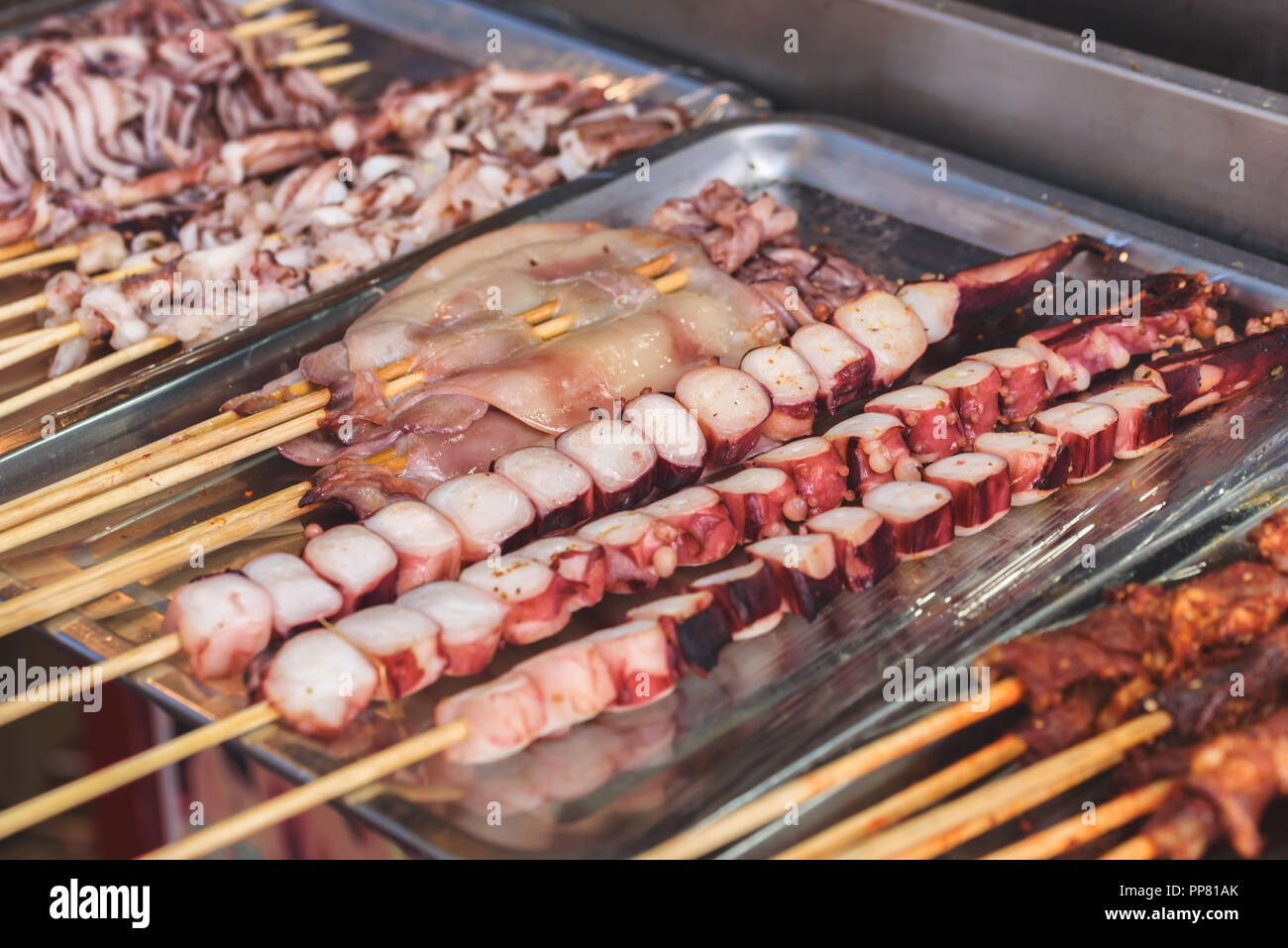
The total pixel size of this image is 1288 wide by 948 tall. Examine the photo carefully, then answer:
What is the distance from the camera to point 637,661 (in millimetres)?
2584

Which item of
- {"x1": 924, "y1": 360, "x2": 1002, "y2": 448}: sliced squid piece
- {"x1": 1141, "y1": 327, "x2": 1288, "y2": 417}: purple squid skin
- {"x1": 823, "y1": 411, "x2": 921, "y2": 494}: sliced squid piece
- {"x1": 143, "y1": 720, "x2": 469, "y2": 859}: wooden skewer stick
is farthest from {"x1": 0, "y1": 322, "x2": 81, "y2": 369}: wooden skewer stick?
{"x1": 1141, "y1": 327, "x2": 1288, "y2": 417}: purple squid skin

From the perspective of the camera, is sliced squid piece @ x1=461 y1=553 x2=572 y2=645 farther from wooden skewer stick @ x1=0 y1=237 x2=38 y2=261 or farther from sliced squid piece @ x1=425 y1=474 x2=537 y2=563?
wooden skewer stick @ x1=0 y1=237 x2=38 y2=261

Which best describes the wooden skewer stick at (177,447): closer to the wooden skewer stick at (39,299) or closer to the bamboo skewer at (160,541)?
the bamboo skewer at (160,541)

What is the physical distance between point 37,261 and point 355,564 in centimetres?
255

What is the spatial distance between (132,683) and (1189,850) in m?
2.29

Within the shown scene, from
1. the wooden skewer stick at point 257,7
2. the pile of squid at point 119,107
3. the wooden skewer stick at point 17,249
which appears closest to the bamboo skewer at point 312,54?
the pile of squid at point 119,107

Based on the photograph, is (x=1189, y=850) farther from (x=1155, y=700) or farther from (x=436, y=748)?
(x=436, y=748)

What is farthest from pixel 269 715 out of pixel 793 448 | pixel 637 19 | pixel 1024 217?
pixel 637 19

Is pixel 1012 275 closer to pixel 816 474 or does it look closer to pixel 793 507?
pixel 816 474

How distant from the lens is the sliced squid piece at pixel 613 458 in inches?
122

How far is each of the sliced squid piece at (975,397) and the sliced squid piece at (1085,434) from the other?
0.46 ft

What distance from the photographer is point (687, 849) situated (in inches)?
86.8

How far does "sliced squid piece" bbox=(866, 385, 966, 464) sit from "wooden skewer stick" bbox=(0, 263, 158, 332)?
2808 mm
